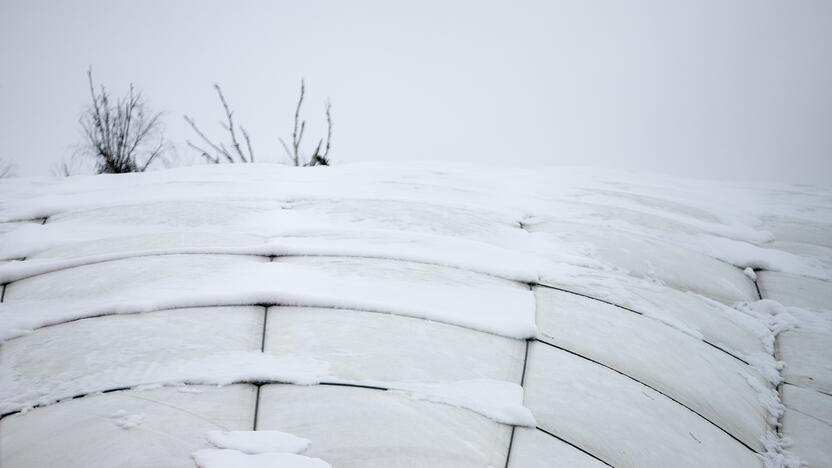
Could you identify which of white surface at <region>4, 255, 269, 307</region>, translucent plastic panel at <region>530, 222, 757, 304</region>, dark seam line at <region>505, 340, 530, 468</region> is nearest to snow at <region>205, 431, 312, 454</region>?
dark seam line at <region>505, 340, 530, 468</region>

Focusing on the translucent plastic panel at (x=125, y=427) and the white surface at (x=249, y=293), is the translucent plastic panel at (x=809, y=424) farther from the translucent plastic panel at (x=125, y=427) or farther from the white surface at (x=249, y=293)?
the translucent plastic panel at (x=125, y=427)

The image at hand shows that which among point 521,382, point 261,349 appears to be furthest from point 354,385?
point 521,382

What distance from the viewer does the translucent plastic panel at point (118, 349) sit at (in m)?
0.81

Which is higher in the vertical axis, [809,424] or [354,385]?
[354,385]

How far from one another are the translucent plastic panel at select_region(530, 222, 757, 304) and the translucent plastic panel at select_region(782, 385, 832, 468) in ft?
1.34

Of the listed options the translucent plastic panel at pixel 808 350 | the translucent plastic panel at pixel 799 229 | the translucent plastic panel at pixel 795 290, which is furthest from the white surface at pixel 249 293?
the translucent plastic panel at pixel 799 229

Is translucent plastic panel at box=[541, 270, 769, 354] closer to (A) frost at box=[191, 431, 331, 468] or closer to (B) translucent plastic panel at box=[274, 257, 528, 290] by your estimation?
(B) translucent plastic panel at box=[274, 257, 528, 290]

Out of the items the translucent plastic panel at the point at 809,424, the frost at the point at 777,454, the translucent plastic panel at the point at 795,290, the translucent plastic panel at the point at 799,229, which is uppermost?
the translucent plastic panel at the point at 799,229

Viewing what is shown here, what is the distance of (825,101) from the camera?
6862cm

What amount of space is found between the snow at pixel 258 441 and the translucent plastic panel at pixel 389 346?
0.57 ft

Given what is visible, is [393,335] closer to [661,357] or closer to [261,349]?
[261,349]

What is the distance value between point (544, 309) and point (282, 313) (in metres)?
0.67

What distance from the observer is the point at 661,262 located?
5.16 feet

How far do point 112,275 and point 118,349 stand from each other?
384 mm
